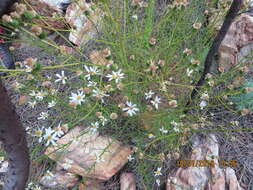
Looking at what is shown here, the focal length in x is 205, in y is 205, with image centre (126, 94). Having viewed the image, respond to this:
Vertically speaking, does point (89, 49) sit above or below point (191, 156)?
above

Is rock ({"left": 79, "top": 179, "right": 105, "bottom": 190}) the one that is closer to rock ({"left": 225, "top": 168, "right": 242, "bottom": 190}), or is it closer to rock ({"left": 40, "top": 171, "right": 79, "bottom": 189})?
rock ({"left": 40, "top": 171, "right": 79, "bottom": 189})

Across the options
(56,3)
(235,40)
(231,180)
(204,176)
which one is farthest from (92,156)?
(56,3)

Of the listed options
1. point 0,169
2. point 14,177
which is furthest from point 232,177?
point 0,169

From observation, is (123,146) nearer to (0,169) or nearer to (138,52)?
(138,52)

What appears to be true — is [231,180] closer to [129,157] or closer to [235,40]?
[129,157]

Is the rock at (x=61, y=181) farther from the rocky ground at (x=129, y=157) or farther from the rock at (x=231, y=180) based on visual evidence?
the rock at (x=231, y=180)

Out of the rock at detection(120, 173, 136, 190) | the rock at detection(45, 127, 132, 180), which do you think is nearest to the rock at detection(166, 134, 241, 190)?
the rock at detection(120, 173, 136, 190)
